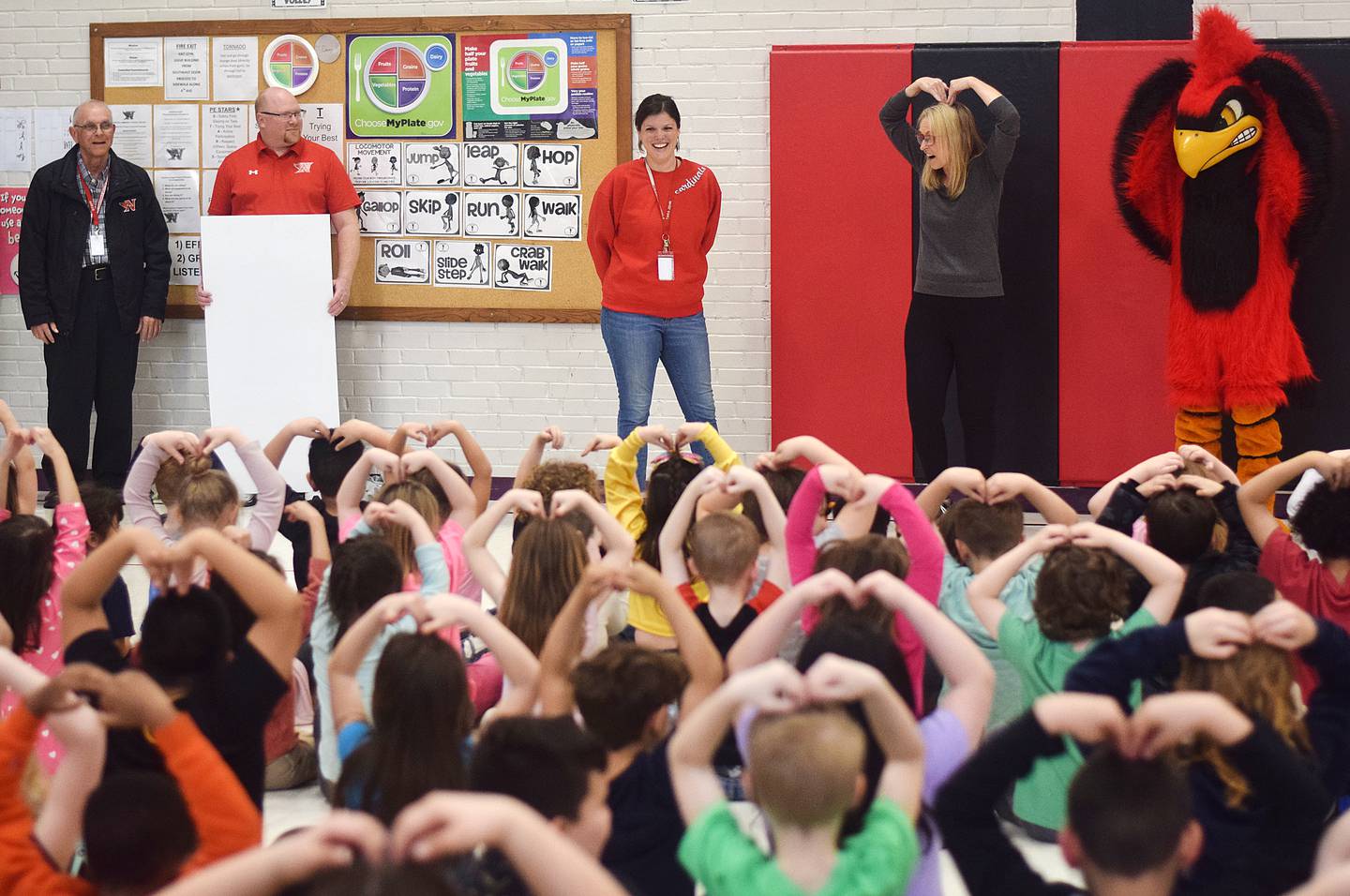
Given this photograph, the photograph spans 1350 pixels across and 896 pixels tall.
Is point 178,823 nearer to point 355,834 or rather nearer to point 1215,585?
point 355,834

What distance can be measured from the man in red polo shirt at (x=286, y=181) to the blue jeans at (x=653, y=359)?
4.17 feet

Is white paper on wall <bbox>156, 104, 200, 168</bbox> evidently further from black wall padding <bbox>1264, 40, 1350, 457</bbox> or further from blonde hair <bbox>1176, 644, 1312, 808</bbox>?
blonde hair <bbox>1176, 644, 1312, 808</bbox>

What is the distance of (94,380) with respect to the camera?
20.0 ft

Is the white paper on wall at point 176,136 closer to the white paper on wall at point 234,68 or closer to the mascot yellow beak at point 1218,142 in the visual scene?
the white paper on wall at point 234,68

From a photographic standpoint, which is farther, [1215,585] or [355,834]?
[1215,585]

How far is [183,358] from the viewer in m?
6.39

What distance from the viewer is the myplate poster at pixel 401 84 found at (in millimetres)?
6086

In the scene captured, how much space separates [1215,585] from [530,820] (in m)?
1.47

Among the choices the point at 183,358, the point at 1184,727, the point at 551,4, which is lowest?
the point at 1184,727

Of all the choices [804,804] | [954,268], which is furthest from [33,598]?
[954,268]

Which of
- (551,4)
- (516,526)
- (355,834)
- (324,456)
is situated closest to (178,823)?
(355,834)

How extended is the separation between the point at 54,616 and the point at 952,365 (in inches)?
127

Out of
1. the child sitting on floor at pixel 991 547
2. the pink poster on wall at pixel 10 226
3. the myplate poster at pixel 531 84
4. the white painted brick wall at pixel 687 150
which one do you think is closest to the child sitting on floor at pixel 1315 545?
the child sitting on floor at pixel 991 547

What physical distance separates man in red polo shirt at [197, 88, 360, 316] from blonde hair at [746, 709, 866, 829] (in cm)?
467
